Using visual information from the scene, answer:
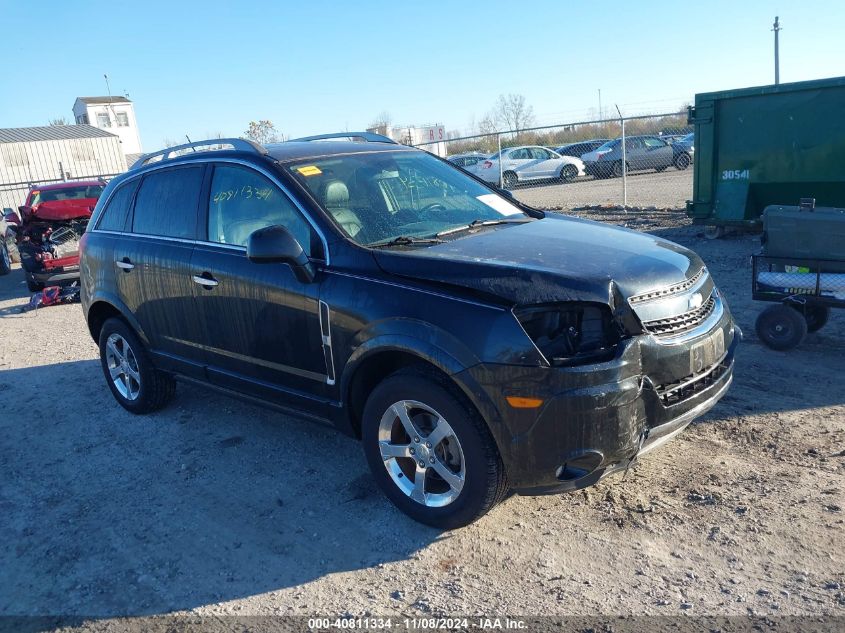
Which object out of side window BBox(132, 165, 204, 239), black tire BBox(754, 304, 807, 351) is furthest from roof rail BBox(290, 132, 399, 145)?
black tire BBox(754, 304, 807, 351)

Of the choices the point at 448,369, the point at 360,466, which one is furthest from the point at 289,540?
the point at 448,369

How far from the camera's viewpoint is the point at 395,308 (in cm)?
348

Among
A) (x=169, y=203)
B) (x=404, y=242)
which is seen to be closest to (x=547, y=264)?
(x=404, y=242)

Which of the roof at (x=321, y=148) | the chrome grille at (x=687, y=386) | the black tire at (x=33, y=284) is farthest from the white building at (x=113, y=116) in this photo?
the chrome grille at (x=687, y=386)

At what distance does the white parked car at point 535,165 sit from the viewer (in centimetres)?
2444

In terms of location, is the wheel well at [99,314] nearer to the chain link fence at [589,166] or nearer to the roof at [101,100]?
the chain link fence at [589,166]

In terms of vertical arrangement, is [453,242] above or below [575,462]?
above

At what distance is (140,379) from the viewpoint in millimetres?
5496

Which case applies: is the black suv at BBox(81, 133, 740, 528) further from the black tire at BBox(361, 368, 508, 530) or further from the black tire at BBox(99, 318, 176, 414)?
the black tire at BBox(99, 318, 176, 414)

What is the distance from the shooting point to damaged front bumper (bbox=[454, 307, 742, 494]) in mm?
3066

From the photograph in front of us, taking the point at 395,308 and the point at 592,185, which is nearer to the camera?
the point at 395,308

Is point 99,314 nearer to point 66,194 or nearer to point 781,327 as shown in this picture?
point 781,327

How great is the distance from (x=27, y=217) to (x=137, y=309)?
27.5ft

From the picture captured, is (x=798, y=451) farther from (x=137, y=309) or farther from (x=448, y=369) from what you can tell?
(x=137, y=309)
